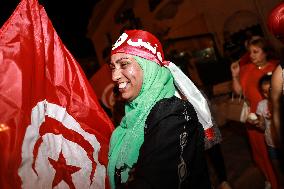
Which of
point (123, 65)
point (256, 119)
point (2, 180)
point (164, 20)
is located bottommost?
point (256, 119)

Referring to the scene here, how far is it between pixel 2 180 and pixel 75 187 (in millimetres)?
518

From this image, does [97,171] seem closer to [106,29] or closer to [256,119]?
[256,119]

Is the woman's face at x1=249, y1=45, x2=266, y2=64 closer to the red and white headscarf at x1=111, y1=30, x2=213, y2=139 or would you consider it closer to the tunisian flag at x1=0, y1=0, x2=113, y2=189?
the red and white headscarf at x1=111, y1=30, x2=213, y2=139

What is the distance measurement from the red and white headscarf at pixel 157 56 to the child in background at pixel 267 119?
2.06m

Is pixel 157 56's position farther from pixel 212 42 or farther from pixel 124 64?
pixel 212 42

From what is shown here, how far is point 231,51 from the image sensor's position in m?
10.9

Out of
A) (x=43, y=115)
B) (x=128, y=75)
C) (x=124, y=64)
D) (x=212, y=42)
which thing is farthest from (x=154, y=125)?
(x=212, y=42)

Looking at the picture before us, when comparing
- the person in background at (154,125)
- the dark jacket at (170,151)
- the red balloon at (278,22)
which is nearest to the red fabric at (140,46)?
the person in background at (154,125)

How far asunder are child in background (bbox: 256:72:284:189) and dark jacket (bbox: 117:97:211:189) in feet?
8.30

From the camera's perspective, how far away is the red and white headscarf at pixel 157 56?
7.76 ft

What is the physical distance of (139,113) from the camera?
2.22 m

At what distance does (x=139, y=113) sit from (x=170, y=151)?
17.5 inches

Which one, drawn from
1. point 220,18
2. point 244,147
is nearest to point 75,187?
point 244,147

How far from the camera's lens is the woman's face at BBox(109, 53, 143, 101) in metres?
2.27
